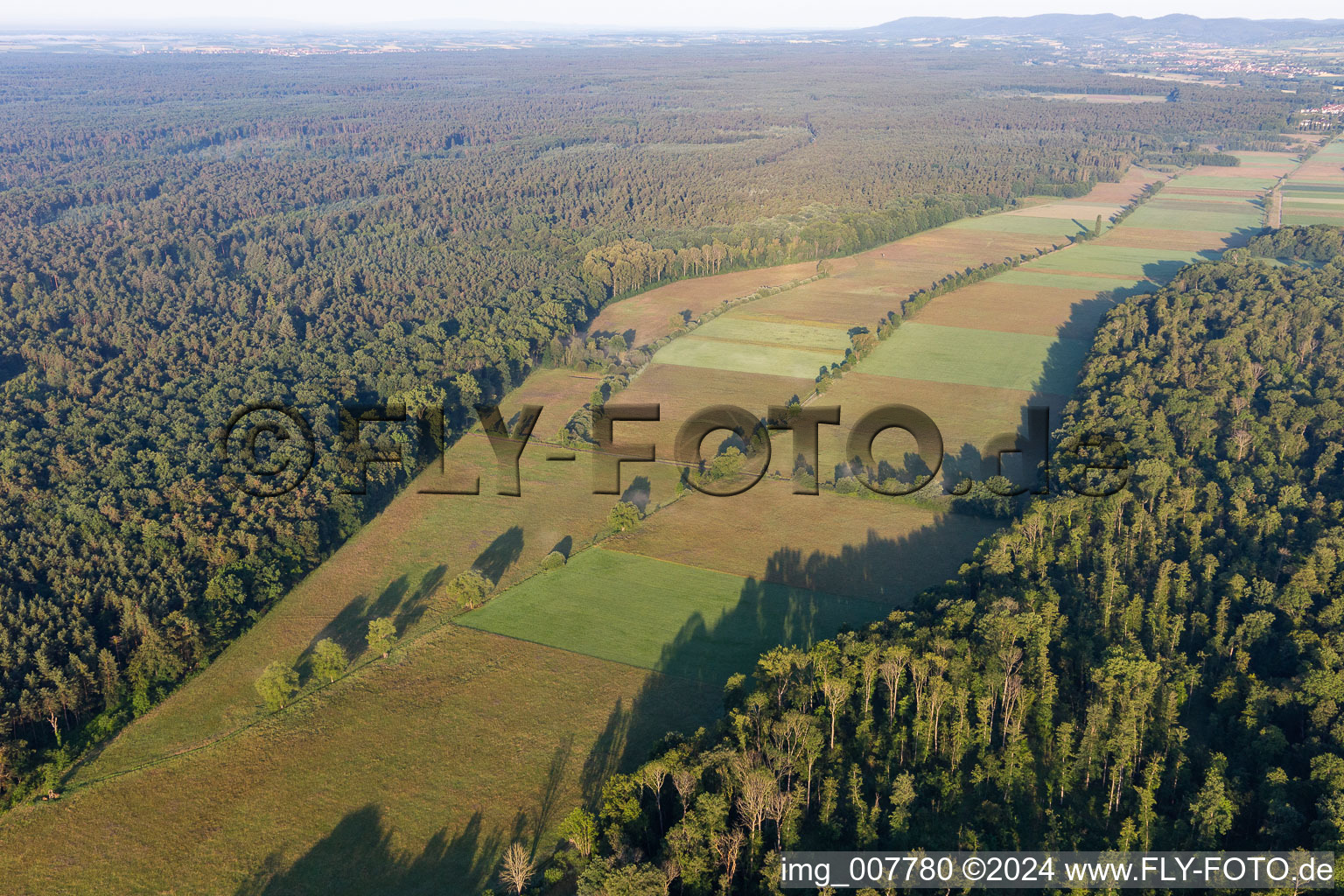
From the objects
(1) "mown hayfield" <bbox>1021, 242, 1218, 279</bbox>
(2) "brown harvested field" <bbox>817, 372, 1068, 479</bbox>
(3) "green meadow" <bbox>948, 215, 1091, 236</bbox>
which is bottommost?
(2) "brown harvested field" <bbox>817, 372, 1068, 479</bbox>

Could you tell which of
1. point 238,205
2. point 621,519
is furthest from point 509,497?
point 238,205

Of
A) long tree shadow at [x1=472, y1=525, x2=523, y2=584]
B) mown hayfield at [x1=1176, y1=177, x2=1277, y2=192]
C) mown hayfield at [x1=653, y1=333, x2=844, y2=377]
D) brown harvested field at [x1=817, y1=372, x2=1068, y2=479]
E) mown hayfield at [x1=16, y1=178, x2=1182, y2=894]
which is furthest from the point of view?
mown hayfield at [x1=1176, y1=177, x2=1277, y2=192]

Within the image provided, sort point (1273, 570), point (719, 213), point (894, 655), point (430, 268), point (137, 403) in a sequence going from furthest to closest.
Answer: point (719, 213)
point (430, 268)
point (137, 403)
point (1273, 570)
point (894, 655)

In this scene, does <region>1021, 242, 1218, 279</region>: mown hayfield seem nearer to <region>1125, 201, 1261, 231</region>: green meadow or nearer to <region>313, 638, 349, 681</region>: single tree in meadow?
<region>1125, 201, 1261, 231</region>: green meadow

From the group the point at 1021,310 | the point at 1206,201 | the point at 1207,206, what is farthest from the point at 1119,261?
the point at 1206,201

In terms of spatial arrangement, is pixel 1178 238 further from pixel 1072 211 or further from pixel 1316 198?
pixel 1316 198

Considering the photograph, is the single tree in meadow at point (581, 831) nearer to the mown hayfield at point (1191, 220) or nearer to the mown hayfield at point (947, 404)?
the mown hayfield at point (947, 404)

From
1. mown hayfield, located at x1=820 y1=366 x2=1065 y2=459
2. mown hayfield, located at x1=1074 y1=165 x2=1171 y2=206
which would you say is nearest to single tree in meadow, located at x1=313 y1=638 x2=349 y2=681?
mown hayfield, located at x1=820 y1=366 x2=1065 y2=459

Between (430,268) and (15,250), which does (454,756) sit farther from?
(15,250)
